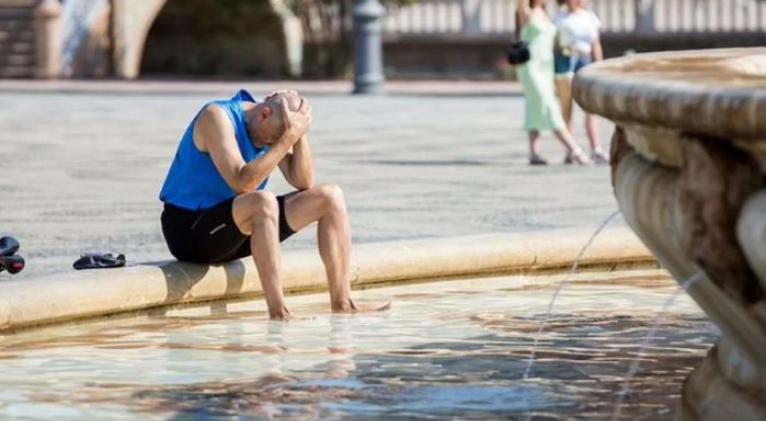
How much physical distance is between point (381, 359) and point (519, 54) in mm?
8777

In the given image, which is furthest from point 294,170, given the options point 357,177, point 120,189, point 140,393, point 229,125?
point 357,177

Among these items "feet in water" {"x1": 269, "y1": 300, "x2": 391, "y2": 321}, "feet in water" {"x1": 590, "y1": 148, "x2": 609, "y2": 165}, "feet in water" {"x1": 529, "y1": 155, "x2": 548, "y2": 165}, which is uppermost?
"feet in water" {"x1": 269, "y1": 300, "x2": 391, "y2": 321}

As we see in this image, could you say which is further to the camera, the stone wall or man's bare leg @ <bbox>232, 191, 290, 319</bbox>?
the stone wall

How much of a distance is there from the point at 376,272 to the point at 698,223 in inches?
160

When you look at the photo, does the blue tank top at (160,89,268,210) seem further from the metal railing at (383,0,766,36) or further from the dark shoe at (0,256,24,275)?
the metal railing at (383,0,766,36)

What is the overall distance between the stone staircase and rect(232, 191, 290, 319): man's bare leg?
26.9m

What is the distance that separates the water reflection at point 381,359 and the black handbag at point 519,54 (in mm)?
6931

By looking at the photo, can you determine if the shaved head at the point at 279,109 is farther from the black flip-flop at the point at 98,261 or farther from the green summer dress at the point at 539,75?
the green summer dress at the point at 539,75

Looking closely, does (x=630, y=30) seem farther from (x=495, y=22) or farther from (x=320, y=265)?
(x=320, y=265)

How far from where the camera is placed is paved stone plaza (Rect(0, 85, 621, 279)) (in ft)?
34.5

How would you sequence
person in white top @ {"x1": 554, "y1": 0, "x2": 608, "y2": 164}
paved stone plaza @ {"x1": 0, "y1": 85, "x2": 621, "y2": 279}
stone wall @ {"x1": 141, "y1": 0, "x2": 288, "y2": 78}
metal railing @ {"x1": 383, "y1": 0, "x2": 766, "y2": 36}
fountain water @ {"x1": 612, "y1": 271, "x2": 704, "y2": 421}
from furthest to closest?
stone wall @ {"x1": 141, "y1": 0, "x2": 288, "y2": 78}, metal railing @ {"x1": 383, "y1": 0, "x2": 766, "y2": 36}, person in white top @ {"x1": 554, "y1": 0, "x2": 608, "y2": 164}, paved stone plaza @ {"x1": 0, "y1": 85, "x2": 621, "y2": 279}, fountain water @ {"x1": 612, "y1": 271, "x2": 704, "y2": 421}

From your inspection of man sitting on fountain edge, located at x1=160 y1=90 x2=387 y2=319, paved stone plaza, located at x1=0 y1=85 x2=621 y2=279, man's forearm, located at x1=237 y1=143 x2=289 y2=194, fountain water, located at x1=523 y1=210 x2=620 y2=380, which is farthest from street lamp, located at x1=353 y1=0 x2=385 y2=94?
man's forearm, located at x1=237 y1=143 x2=289 y2=194

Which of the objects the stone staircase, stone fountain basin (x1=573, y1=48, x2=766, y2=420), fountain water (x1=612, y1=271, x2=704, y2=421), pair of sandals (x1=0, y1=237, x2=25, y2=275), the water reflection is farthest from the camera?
the stone staircase

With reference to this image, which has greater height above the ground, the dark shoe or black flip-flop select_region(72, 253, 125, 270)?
the dark shoe
